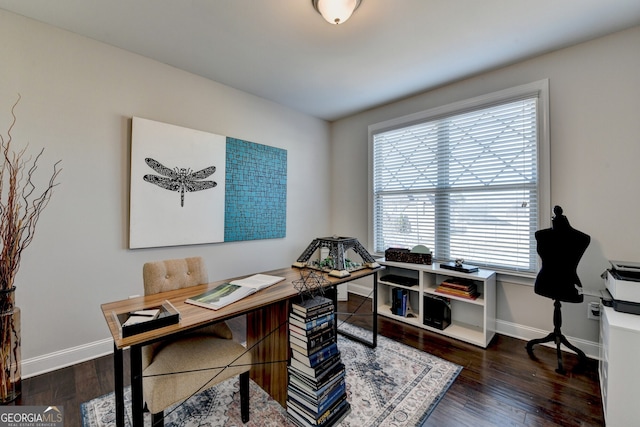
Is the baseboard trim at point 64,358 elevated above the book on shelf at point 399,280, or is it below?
below

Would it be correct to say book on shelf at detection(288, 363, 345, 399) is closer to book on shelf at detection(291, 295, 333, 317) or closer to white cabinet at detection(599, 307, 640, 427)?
book on shelf at detection(291, 295, 333, 317)

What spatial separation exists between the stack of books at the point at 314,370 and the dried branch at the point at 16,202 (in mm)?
1883

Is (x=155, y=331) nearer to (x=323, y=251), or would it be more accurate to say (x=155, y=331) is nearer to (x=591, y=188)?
(x=323, y=251)

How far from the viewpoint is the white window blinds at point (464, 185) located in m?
2.53

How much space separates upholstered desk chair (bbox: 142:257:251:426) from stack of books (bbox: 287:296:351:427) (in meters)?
→ 0.28

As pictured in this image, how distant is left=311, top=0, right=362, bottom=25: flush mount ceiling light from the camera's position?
169 centimetres

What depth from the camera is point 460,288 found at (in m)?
2.63

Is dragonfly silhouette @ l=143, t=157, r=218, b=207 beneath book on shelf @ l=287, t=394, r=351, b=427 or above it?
above

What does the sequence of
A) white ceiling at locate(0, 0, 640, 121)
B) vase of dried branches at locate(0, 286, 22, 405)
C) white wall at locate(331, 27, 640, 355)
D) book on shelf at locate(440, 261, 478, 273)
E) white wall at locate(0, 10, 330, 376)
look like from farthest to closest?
1. book on shelf at locate(440, 261, 478, 273)
2. white wall at locate(331, 27, 640, 355)
3. white wall at locate(0, 10, 330, 376)
4. white ceiling at locate(0, 0, 640, 121)
5. vase of dried branches at locate(0, 286, 22, 405)

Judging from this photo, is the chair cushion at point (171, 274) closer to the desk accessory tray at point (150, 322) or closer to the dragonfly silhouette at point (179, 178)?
the desk accessory tray at point (150, 322)

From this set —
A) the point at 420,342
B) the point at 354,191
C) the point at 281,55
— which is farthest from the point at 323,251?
the point at 281,55

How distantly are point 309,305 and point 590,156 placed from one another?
2601 millimetres

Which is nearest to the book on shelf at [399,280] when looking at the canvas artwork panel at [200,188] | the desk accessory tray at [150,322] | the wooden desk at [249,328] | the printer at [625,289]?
the wooden desk at [249,328]

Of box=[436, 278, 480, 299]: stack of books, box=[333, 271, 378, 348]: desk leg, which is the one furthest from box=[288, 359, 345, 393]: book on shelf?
box=[436, 278, 480, 299]: stack of books
